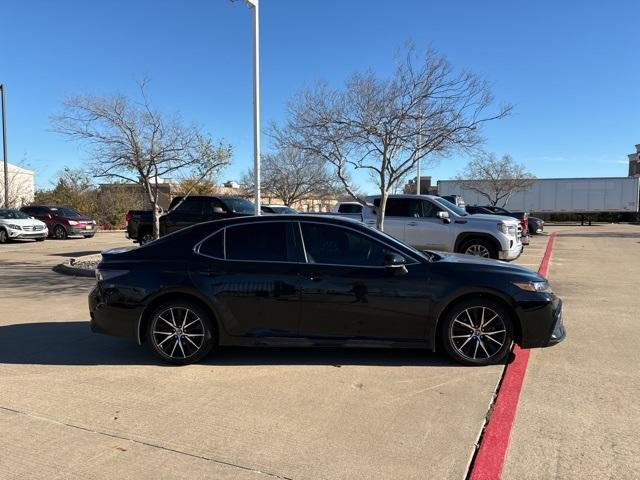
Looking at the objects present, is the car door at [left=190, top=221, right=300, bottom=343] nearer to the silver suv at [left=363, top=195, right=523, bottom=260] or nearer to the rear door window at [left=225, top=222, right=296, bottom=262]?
the rear door window at [left=225, top=222, right=296, bottom=262]

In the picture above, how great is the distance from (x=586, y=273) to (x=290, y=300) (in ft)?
32.4

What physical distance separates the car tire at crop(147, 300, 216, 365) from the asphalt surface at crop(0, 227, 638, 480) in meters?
0.13

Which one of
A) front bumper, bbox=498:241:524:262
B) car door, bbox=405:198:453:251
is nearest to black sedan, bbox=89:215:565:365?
front bumper, bbox=498:241:524:262

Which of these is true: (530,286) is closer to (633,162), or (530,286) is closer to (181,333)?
(181,333)

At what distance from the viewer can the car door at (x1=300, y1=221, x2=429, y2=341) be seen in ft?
16.9

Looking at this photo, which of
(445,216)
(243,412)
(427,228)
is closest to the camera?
(243,412)

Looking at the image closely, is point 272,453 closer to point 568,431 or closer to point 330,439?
point 330,439

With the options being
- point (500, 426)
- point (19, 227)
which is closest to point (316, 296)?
point (500, 426)

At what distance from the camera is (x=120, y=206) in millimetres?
36531

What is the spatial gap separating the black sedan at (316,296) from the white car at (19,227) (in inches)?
782

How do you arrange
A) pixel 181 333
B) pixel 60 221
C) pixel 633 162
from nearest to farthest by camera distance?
1. pixel 181 333
2. pixel 60 221
3. pixel 633 162

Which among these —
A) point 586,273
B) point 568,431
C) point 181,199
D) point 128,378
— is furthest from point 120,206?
point 568,431

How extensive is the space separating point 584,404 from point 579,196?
1766 inches

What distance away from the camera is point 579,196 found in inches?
1743
